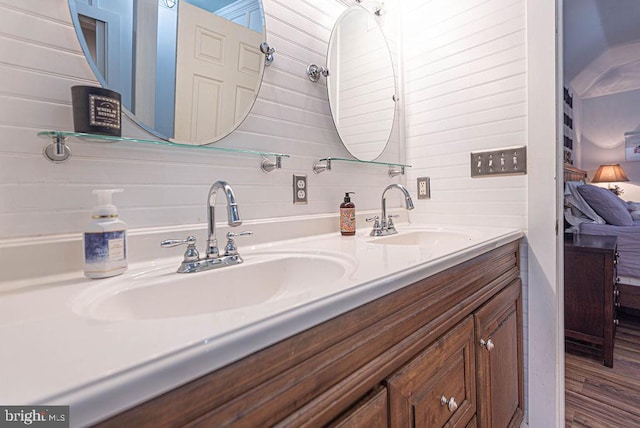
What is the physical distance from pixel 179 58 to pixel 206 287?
63 cm

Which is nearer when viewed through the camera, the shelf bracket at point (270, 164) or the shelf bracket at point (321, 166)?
the shelf bracket at point (270, 164)

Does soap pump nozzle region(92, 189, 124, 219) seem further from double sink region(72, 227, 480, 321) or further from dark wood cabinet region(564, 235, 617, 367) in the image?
dark wood cabinet region(564, 235, 617, 367)

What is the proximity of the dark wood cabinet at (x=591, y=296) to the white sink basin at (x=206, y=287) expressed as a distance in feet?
5.95

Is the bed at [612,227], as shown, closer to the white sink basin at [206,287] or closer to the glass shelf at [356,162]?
the glass shelf at [356,162]

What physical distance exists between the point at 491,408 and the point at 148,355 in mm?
1067

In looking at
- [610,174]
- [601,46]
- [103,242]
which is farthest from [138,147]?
[610,174]

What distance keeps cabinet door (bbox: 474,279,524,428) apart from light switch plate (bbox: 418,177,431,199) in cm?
56

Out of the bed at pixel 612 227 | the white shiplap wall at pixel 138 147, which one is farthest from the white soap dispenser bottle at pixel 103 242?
the bed at pixel 612 227

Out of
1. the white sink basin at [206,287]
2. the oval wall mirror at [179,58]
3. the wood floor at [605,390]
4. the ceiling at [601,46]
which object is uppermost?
the ceiling at [601,46]

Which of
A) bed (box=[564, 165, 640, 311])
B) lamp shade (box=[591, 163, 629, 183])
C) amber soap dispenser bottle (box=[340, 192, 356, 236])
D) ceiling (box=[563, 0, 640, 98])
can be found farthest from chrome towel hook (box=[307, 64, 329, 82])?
lamp shade (box=[591, 163, 629, 183])

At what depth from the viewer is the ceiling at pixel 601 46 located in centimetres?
256

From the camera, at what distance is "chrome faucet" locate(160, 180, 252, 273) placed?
689 mm

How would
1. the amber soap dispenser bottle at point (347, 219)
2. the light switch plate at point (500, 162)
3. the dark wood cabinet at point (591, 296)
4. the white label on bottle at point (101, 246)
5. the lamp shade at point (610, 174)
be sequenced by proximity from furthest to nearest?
the lamp shade at point (610, 174) < the dark wood cabinet at point (591, 296) < the light switch plate at point (500, 162) < the amber soap dispenser bottle at point (347, 219) < the white label on bottle at point (101, 246)

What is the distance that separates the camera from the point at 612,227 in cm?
235
